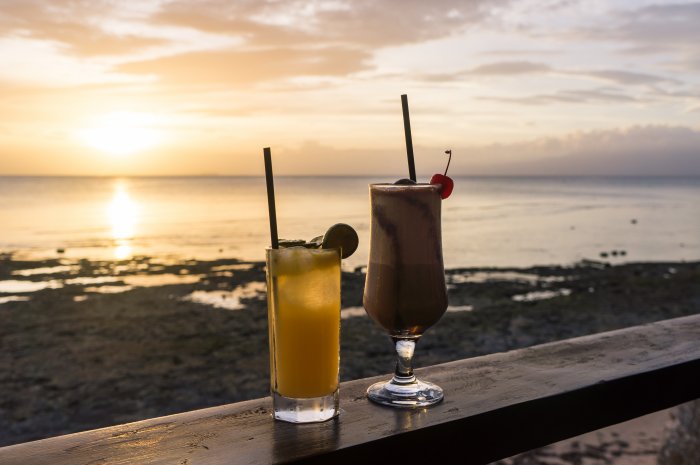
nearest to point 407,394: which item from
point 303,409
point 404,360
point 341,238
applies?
point 404,360

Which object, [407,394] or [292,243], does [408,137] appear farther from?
[407,394]

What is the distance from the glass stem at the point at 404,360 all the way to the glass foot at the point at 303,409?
9.7 inches

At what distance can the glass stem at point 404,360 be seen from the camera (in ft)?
5.56

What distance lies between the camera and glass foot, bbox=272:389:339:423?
1505 mm

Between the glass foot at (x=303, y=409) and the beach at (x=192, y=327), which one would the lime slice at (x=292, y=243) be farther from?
the beach at (x=192, y=327)

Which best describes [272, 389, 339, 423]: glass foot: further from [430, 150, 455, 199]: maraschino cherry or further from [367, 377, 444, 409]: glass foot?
[430, 150, 455, 199]: maraschino cherry

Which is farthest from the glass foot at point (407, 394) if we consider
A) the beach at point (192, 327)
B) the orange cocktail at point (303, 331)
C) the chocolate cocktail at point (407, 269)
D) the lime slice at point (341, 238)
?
the beach at point (192, 327)

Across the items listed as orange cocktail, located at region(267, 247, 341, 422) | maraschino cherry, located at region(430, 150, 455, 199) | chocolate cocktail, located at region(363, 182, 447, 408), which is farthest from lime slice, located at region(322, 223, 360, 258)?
maraschino cherry, located at region(430, 150, 455, 199)

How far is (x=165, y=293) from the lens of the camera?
15453 mm

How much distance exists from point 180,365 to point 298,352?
27.2 feet

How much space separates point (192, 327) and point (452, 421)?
10726 mm

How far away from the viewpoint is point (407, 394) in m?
1.64

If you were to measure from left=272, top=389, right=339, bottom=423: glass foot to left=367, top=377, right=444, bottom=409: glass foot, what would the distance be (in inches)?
6.6

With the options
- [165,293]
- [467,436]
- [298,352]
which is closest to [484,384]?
[467,436]
